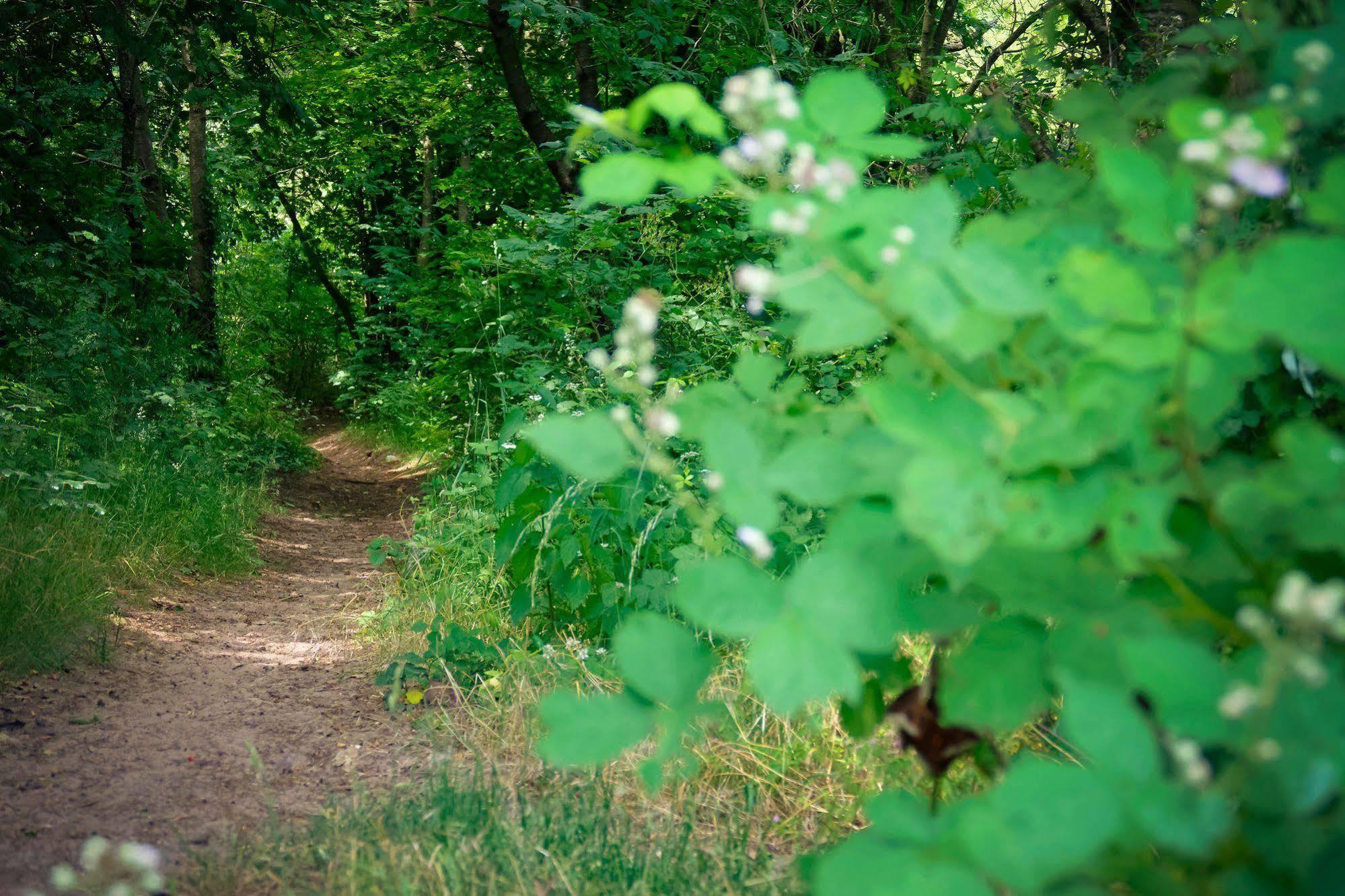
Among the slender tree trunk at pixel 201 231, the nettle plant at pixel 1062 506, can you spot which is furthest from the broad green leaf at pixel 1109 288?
the slender tree trunk at pixel 201 231

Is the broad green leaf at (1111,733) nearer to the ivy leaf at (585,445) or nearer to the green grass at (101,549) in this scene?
the ivy leaf at (585,445)

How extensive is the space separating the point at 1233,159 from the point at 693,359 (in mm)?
4083

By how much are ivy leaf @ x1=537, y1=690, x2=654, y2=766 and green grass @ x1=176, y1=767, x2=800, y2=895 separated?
2.60 ft

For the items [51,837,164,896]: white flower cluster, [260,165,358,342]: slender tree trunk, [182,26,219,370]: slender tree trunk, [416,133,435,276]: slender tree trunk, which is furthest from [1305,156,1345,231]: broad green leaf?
[260,165,358,342]: slender tree trunk

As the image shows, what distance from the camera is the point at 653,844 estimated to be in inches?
71.5

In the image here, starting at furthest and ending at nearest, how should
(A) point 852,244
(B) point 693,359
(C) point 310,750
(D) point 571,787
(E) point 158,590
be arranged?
1. (B) point 693,359
2. (E) point 158,590
3. (C) point 310,750
4. (D) point 571,787
5. (A) point 852,244

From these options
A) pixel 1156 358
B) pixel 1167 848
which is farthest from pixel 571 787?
pixel 1156 358

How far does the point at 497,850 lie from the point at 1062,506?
133 centimetres

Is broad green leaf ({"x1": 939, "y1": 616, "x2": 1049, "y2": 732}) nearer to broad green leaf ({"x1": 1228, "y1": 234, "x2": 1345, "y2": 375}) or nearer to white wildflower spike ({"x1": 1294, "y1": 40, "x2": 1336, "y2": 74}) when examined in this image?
broad green leaf ({"x1": 1228, "y1": 234, "x2": 1345, "y2": 375})

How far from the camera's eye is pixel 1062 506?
81 cm

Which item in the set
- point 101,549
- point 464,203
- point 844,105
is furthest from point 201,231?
point 844,105

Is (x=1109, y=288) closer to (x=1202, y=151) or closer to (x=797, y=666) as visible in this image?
(x=1202, y=151)

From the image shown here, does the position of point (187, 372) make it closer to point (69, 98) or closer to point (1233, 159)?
point (69, 98)

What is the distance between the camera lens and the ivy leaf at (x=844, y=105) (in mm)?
962
